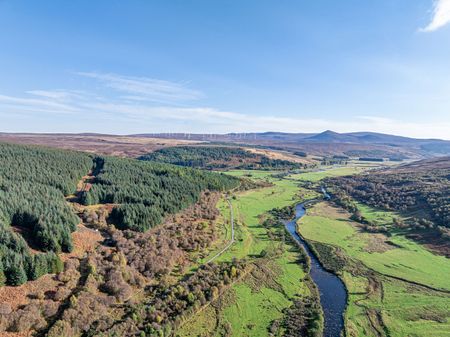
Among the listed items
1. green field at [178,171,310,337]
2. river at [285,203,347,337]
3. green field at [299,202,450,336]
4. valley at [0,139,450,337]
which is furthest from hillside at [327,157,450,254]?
green field at [178,171,310,337]

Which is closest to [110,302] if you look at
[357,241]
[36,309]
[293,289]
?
[36,309]

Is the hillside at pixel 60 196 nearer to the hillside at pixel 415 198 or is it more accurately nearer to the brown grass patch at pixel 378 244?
the brown grass patch at pixel 378 244

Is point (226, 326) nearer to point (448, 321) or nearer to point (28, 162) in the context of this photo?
point (448, 321)

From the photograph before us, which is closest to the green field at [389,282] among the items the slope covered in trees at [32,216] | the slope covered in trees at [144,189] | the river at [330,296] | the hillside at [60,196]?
the river at [330,296]

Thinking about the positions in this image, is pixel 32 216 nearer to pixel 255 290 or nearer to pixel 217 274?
pixel 217 274

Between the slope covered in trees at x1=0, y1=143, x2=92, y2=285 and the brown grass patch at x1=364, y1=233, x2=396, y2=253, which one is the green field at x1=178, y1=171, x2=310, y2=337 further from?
the slope covered in trees at x1=0, y1=143, x2=92, y2=285
